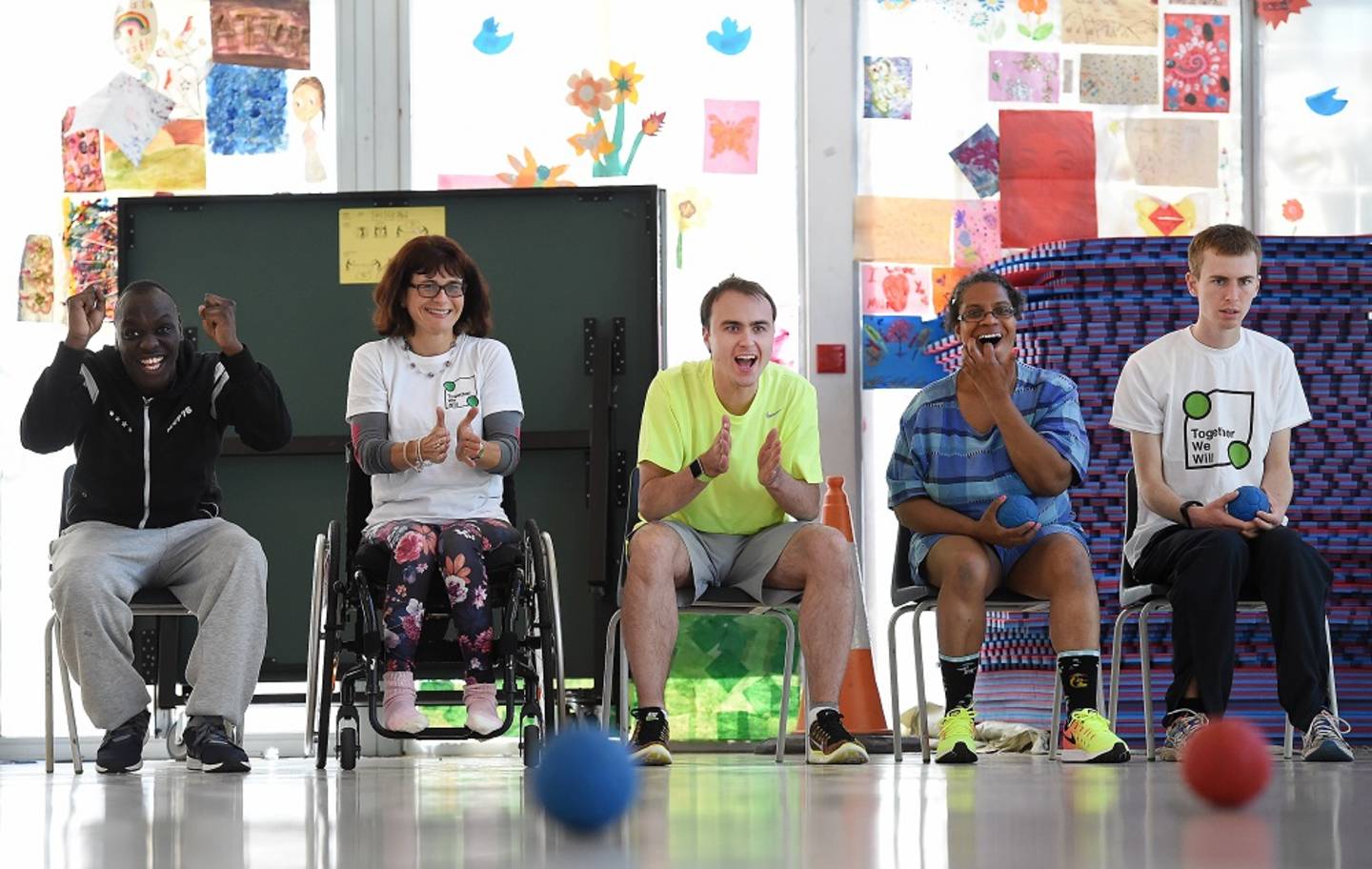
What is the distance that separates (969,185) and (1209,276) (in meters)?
1.50

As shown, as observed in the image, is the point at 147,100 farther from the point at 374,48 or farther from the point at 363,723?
the point at 363,723

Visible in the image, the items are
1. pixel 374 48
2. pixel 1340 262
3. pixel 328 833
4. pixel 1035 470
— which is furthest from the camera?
pixel 374 48

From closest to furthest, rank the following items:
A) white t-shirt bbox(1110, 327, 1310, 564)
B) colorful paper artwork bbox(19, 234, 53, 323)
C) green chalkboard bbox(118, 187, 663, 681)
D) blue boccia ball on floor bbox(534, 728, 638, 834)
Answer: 1. blue boccia ball on floor bbox(534, 728, 638, 834)
2. white t-shirt bbox(1110, 327, 1310, 564)
3. green chalkboard bbox(118, 187, 663, 681)
4. colorful paper artwork bbox(19, 234, 53, 323)

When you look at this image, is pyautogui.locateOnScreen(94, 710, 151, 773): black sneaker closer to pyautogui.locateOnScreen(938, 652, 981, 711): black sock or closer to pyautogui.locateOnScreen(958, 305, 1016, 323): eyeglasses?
pyautogui.locateOnScreen(938, 652, 981, 711): black sock

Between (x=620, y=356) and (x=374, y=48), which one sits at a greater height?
(x=374, y=48)

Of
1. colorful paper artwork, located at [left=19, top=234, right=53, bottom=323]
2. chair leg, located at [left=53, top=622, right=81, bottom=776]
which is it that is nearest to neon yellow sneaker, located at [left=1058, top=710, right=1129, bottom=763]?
chair leg, located at [left=53, top=622, right=81, bottom=776]

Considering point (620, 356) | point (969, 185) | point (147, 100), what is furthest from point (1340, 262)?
point (147, 100)

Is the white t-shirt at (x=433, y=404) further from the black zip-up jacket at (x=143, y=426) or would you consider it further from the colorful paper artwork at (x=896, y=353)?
the colorful paper artwork at (x=896, y=353)

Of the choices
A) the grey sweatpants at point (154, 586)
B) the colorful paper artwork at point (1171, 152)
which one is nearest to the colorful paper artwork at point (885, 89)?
the colorful paper artwork at point (1171, 152)

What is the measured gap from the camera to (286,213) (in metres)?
4.98

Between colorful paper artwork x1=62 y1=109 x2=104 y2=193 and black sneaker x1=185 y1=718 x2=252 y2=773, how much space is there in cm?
225

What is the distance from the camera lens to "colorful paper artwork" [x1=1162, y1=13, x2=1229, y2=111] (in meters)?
5.40

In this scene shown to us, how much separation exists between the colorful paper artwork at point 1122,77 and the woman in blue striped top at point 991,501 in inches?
66.8

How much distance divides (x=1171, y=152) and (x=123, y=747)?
11.8 ft
